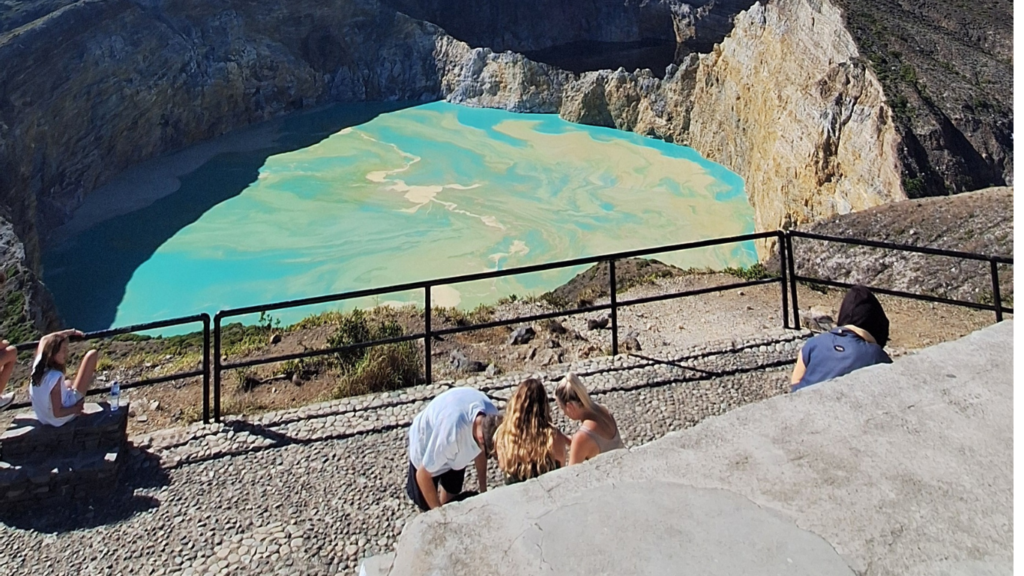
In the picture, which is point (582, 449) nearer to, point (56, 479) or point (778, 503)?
point (778, 503)

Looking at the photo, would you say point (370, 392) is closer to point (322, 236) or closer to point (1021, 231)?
point (1021, 231)

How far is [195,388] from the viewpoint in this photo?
368 inches

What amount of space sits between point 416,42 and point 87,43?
1799 centimetres

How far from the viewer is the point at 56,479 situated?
16.4 ft

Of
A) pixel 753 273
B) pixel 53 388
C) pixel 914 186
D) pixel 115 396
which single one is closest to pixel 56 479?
pixel 53 388

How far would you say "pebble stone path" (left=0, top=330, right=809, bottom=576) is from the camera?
4445 mm

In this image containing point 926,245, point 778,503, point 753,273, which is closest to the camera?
point 778,503

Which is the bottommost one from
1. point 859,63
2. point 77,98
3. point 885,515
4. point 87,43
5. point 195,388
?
point 195,388

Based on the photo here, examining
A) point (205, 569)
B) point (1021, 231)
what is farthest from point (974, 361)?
point (205, 569)

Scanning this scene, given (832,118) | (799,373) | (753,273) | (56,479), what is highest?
(832,118)

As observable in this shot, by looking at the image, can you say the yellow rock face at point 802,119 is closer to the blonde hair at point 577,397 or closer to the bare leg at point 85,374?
the blonde hair at point 577,397

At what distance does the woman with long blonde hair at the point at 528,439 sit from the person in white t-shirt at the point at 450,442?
176mm

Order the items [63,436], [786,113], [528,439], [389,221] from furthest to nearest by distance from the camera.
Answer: [389,221]
[786,113]
[63,436]
[528,439]

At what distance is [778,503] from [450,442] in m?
1.86
